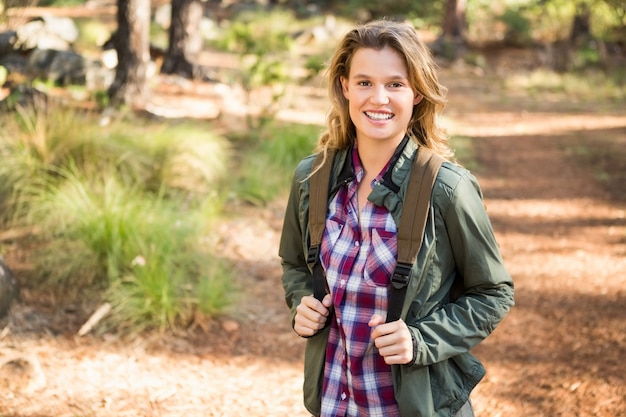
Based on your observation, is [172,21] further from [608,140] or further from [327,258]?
[327,258]

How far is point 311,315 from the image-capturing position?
207 cm

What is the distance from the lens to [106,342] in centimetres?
456

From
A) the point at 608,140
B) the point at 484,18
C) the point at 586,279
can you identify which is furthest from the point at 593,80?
the point at 586,279

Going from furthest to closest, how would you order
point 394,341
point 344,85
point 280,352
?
point 280,352 → point 344,85 → point 394,341

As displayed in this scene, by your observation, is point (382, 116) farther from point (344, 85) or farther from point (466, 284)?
point (466, 284)

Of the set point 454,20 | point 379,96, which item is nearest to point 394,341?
point 379,96

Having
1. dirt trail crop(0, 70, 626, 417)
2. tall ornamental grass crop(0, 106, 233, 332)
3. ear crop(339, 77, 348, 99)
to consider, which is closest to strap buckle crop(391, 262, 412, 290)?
ear crop(339, 77, 348, 99)

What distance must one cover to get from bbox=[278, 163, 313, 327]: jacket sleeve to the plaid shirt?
149mm

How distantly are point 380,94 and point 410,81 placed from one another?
104 millimetres

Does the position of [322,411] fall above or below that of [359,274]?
below

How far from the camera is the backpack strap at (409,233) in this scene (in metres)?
1.93

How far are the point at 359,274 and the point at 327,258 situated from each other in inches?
5.0

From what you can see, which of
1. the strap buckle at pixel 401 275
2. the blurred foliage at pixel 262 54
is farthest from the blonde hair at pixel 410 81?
the blurred foliage at pixel 262 54

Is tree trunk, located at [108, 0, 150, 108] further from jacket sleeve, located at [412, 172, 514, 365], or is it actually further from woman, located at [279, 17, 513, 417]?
jacket sleeve, located at [412, 172, 514, 365]
